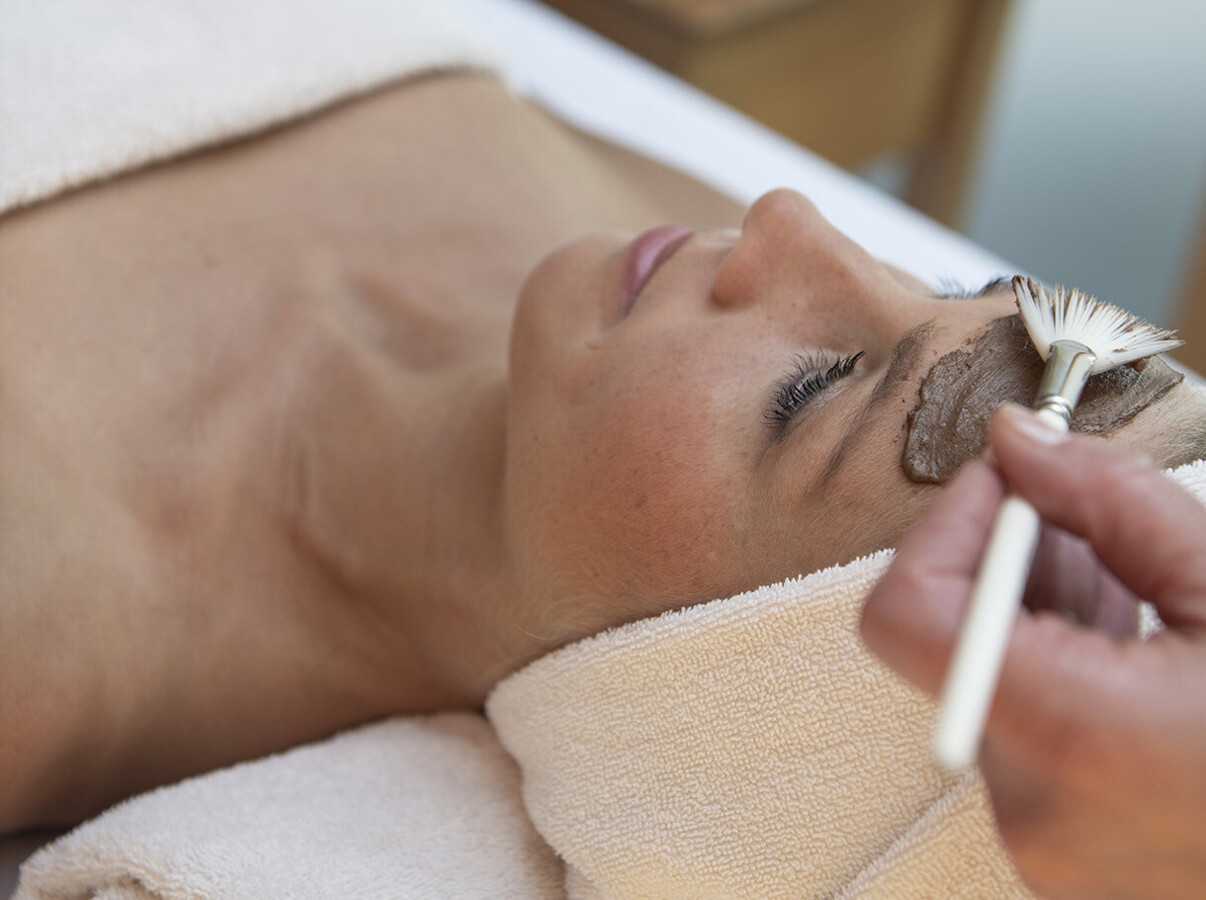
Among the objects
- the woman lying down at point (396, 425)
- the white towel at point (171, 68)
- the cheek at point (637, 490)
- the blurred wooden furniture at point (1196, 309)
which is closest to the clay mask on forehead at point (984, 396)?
the woman lying down at point (396, 425)

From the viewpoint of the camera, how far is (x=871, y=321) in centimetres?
74

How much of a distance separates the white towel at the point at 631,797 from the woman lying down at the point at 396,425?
0.04m

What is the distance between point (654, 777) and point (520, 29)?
124cm

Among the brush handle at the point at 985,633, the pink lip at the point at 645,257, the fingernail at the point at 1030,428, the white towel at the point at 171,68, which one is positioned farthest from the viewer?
the white towel at the point at 171,68

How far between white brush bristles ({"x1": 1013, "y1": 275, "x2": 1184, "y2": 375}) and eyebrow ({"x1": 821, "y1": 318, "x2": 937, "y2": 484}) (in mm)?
67

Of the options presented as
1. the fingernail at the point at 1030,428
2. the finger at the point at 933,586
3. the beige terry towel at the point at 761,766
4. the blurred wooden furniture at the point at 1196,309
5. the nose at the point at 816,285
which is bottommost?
the blurred wooden furniture at the point at 1196,309

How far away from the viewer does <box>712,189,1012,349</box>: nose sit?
29.0 inches

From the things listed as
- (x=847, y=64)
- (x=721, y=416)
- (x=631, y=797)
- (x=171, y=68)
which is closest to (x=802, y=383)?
(x=721, y=416)

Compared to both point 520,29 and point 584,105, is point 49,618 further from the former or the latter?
point 520,29

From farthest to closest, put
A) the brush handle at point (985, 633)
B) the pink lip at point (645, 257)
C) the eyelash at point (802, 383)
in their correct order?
the pink lip at point (645, 257), the eyelash at point (802, 383), the brush handle at point (985, 633)

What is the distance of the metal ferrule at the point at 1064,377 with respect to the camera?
1.61 ft

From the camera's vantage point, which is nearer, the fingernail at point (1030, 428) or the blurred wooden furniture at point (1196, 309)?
the fingernail at point (1030, 428)

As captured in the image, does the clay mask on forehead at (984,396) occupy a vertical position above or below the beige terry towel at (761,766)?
above

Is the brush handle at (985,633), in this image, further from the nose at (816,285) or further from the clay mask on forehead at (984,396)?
the nose at (816,285)
